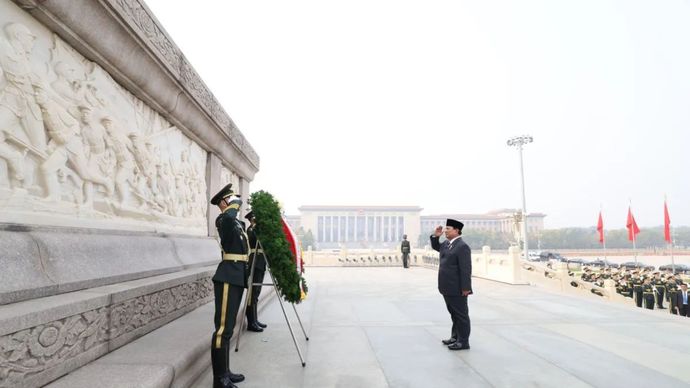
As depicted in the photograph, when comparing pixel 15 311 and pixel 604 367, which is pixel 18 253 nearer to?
pixel 15 311

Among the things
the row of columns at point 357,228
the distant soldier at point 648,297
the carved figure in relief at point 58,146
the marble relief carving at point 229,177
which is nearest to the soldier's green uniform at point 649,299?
the distant soldier at point 648,297

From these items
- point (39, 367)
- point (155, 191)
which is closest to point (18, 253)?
point (39, 367)

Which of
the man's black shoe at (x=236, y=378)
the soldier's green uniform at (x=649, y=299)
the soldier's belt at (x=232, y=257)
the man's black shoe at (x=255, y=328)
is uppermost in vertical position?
the soldier's belt at (x=232, y=257)

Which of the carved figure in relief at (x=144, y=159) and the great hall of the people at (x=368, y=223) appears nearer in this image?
the carved figure in relief at (x=144, y=159)

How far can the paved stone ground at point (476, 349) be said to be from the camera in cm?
293

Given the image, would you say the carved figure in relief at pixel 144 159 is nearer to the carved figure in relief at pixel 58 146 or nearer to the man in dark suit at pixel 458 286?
the carved figure in relief at pixel 58 146

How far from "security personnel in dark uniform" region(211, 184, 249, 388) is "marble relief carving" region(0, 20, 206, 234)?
1.26 meters

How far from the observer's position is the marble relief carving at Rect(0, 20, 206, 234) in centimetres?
241

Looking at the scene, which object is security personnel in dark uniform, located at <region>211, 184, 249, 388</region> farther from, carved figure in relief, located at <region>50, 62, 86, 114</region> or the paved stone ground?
carved figure in relief, located at <region>50, 62, 86, 114</region>

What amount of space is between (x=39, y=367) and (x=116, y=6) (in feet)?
9.57

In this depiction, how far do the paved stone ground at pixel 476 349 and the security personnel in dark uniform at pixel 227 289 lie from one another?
0.30m

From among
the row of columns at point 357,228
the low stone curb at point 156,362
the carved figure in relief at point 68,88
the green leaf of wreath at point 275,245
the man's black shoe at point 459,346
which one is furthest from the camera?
the row of columns at point 357,228

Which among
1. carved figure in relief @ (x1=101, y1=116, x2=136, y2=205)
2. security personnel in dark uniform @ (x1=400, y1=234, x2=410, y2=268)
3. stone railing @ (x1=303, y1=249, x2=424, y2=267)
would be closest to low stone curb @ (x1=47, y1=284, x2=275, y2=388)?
carved figure in relief @ (x1=101, y1=116, x2=136, y2=205)

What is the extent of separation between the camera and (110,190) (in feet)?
11.2
